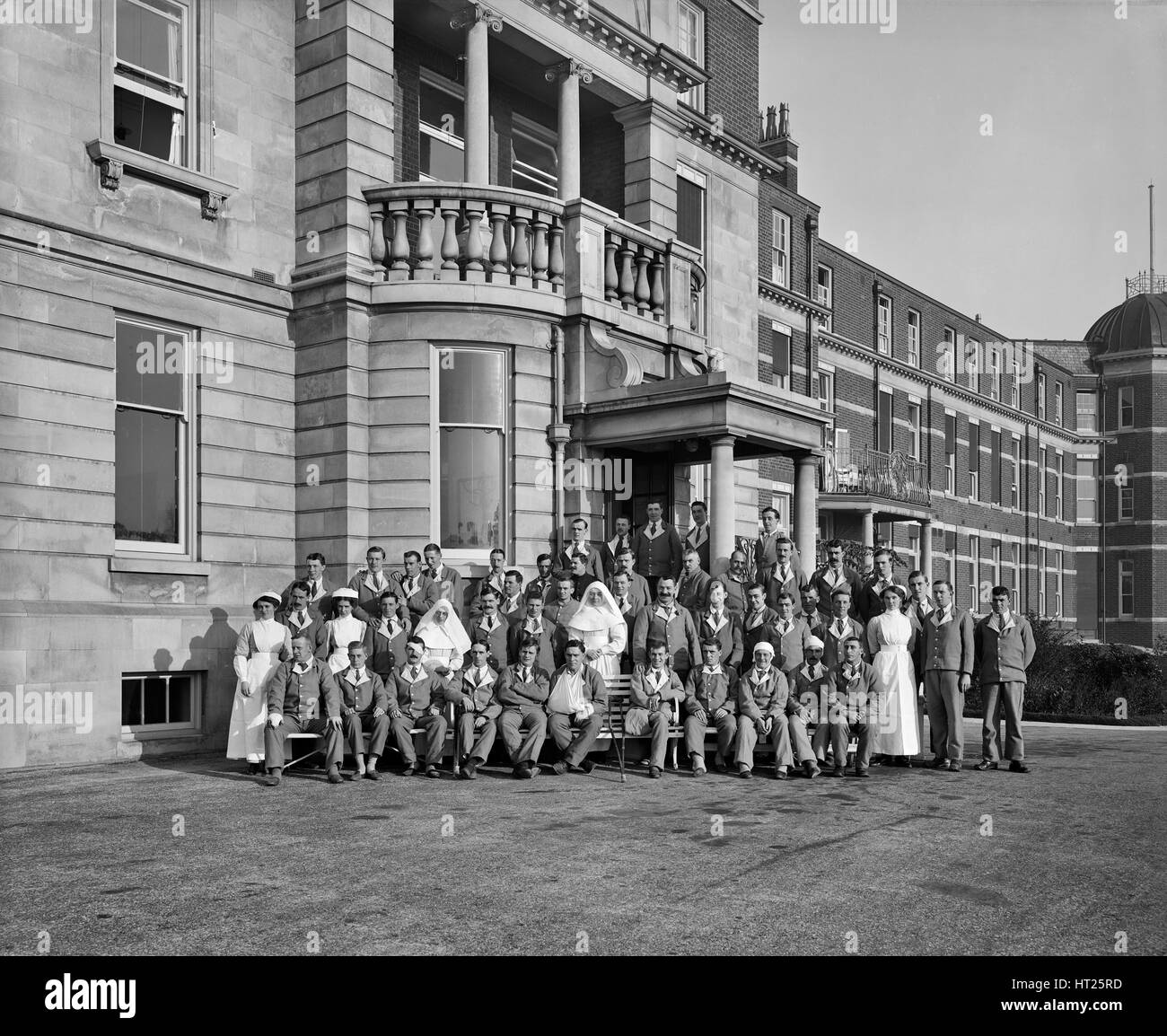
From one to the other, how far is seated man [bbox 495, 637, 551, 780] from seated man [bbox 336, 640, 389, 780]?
1152 mm

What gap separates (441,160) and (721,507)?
7.62 m

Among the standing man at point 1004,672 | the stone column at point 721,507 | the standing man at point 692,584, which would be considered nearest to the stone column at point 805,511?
the stone column at point 721,507

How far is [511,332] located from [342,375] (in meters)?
2.21

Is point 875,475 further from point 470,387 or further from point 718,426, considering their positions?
point 470,387

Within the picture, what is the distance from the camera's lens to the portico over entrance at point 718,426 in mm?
14102

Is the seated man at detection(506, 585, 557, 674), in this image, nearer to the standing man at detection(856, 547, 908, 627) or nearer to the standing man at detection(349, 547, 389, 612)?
the standing man at detection(349, 547, 389, 612)

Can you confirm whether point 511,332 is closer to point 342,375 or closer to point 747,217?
→ point 342,375

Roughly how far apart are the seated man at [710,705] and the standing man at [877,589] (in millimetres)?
1906

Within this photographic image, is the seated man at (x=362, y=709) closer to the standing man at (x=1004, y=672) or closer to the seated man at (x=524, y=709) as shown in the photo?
the seated man at (x=524, y=709)

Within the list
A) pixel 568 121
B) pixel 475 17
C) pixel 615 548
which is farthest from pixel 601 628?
pixel 475 17

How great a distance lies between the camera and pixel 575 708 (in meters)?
11.7

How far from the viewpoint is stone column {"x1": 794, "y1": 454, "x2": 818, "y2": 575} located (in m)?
15.5

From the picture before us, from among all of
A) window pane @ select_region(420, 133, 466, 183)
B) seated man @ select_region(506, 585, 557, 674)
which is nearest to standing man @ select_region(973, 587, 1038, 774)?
seated man @ select_region(506, 585, 557, 674)
